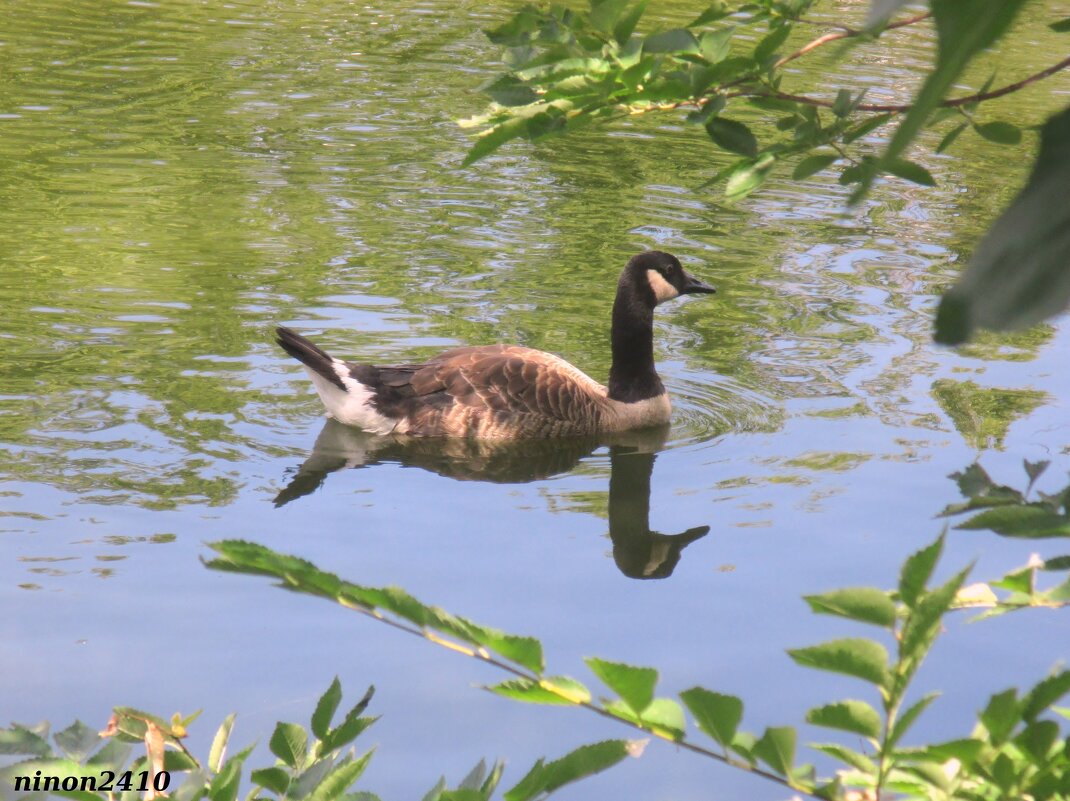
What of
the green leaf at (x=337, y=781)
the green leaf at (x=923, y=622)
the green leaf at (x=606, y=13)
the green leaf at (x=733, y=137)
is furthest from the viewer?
the green leaf at (x=733, y=137)

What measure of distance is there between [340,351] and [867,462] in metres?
3.70

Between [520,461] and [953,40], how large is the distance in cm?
788

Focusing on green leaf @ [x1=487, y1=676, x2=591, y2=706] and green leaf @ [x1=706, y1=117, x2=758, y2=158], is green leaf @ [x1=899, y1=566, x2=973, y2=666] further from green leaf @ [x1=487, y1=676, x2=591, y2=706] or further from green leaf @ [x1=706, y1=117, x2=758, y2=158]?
green leaf @ [x1=706, y1=117, x2=758, y2=158]

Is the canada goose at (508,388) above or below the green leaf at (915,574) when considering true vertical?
below

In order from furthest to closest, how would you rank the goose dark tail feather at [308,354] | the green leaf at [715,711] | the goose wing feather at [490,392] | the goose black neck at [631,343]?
the goose black neck at [631,343] → the goose wing feather at [490,392] → the goose dark tail feather at [308,354] → the green leaf at [715,711]

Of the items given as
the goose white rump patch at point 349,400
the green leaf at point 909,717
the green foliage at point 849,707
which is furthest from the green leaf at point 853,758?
the goose white rump patch at point 349,400

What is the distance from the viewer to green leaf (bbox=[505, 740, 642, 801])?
1.29 metres

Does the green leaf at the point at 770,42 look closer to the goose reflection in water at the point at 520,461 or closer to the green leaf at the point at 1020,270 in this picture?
the green leaf at the point at 1020,270

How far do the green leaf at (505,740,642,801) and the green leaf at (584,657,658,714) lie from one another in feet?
0.13

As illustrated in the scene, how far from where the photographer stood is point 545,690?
136cm

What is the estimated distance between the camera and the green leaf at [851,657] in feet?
3.95

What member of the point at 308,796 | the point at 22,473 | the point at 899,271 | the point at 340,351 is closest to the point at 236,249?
the point at 340,351

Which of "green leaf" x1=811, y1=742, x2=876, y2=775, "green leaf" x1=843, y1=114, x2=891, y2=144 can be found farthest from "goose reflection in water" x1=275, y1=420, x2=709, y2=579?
"green leaf" x1=811, y1=742, x2=876, y2=775

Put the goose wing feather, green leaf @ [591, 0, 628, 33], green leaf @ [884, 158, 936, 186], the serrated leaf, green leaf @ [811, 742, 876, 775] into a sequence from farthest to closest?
1. the goose wing feather
2. the serrated leaf
3. green leaf @ [591, 0, 628, 33]
4. green leaf @ [884, 158, 936, 186]
5. green leaf @ [811, 742, 876, 775]
